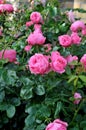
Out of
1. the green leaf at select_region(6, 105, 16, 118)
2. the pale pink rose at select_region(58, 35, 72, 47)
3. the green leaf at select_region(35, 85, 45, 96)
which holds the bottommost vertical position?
the green leaf at select_region(6, 105, 16, 118)

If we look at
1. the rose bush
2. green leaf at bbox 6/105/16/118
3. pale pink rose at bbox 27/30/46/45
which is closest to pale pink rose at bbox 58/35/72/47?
the rose bush

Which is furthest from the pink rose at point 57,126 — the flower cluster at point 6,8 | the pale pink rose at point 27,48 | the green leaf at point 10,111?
the flower cluster at point 6,8

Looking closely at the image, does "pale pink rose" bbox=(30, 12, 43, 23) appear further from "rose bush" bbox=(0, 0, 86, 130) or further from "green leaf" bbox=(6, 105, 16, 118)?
"green leaf" bbox=(6, 105, 16, 118)

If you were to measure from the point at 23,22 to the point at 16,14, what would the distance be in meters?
0.24

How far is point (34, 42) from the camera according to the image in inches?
78.4

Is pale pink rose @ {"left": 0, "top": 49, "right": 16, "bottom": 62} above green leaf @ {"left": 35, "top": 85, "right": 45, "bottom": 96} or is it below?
above

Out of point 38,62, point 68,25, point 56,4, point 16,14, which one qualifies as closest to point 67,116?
point 38,62

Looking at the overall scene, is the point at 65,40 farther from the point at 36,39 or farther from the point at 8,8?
the point at 8,8

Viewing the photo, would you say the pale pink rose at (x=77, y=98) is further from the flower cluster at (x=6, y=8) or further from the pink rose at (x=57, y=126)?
the flower cluster at (x=6, y=8)

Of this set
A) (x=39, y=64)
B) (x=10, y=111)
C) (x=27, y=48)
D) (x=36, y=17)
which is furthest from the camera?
(x=36, y=17)

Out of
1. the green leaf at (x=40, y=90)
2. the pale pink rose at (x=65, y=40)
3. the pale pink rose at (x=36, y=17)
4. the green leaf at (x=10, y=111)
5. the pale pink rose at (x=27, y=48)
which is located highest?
the pale pink rose at (x=65, y=40)

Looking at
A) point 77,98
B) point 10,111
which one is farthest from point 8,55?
point 77,98

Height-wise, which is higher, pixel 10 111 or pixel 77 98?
pixel 77 98

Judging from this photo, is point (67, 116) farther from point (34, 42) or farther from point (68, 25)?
point (68, 25)
